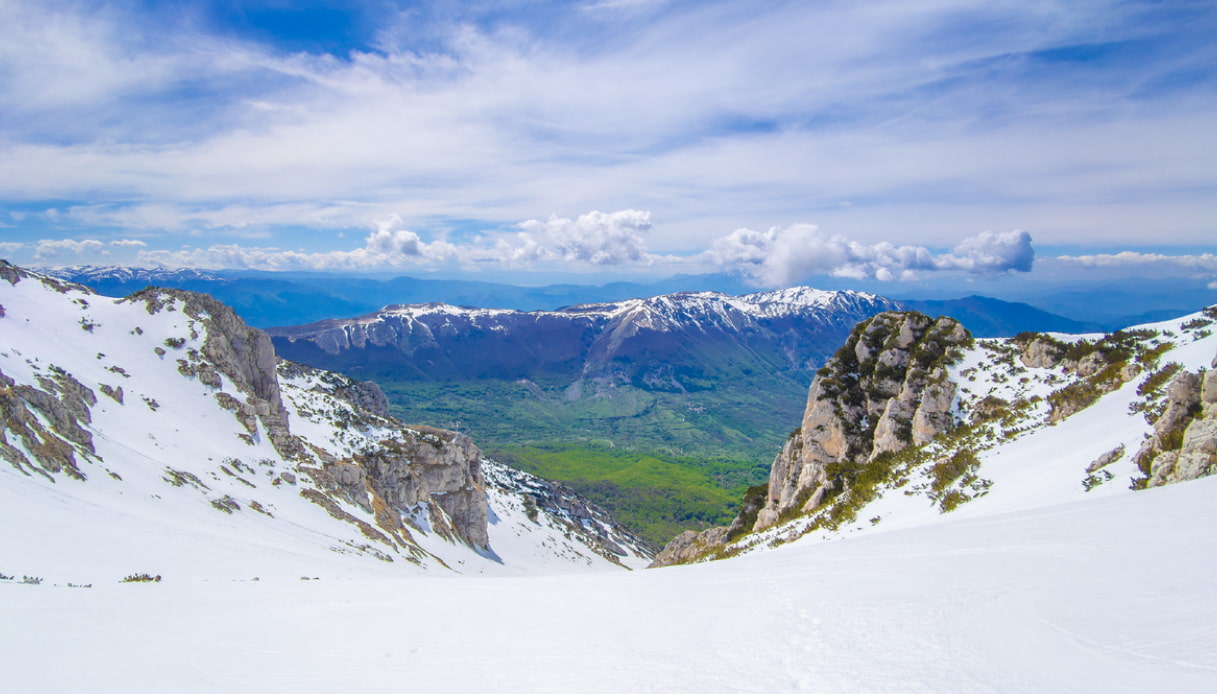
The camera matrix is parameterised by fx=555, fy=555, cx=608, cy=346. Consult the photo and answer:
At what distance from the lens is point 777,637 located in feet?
23.2

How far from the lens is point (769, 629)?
741 centimetres

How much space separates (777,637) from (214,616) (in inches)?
414

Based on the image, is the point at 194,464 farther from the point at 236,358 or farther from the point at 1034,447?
the point at 1034,447

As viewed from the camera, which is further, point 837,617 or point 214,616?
point 214,616

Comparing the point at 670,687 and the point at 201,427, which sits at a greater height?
the point at 670,687

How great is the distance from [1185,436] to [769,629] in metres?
12.0

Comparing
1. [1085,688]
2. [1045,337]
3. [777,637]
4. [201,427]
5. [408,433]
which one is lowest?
[408,433]

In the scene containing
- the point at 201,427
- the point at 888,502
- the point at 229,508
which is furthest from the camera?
the point at 201,427

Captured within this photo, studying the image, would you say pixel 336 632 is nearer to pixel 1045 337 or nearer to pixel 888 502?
pixel 888 502

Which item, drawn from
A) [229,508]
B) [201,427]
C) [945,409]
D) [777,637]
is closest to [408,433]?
[201,427]

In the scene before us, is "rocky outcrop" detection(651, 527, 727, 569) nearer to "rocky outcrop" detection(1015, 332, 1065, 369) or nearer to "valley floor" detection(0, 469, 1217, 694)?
"rocky outcrop" detection(1015, 332, 1065, 369)

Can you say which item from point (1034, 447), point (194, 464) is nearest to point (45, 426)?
point (194, 464)

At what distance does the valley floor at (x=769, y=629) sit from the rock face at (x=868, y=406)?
72.4 feet

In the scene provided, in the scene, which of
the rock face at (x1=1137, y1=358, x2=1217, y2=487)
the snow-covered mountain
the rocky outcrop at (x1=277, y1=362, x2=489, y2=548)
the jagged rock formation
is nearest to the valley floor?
the rock face at (x1=1137, y1=358, x2=1217, y2=487)
